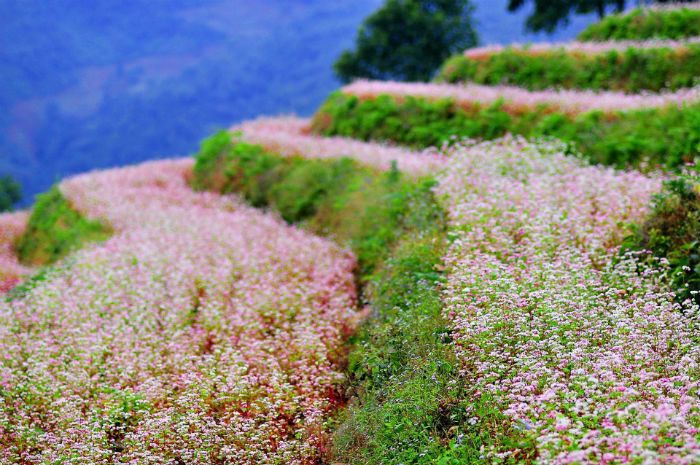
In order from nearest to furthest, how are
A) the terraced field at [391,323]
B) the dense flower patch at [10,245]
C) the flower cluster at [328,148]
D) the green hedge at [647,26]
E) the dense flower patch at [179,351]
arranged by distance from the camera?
the terraced field at [391,323] → the dense flower patch at [179,351] → the flower cluster at [328,148] → the dense flower patch at [10,245] → the green hedge at [647,26]

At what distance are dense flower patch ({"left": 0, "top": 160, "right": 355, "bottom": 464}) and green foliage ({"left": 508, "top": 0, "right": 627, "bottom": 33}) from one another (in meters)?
26.6

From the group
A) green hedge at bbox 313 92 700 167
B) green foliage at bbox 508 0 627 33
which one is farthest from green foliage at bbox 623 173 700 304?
green foliage at bbox 508 0 627 33

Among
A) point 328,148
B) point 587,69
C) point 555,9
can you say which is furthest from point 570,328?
point 555,9

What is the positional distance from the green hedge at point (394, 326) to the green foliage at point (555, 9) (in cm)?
2323

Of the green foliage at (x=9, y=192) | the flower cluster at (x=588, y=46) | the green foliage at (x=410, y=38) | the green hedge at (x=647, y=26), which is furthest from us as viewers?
the green foliage at (x=9, y=192)

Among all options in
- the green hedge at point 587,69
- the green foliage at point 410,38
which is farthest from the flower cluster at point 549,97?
the green foliage at point 410,38

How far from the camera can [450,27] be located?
129ft

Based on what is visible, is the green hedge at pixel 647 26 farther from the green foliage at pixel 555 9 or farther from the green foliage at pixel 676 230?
the green foliage at pixel 676 230

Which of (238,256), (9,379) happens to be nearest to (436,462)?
(9,379)

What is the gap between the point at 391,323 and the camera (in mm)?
7914

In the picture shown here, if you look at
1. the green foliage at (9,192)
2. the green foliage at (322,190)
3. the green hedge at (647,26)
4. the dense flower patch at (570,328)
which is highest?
the green foliage at (9,192)

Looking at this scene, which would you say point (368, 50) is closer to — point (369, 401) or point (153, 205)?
point (153, 205)

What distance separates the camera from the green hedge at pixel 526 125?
12.1 meters

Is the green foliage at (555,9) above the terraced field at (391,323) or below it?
above
